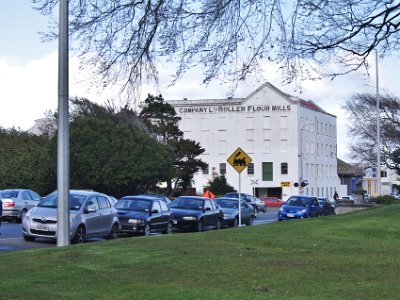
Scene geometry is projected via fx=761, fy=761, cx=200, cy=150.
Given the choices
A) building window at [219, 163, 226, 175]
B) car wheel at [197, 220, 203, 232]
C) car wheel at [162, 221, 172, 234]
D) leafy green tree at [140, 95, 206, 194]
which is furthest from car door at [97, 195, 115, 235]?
building window at [219, 163, 226, 175]

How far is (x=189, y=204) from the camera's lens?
31.0 metres

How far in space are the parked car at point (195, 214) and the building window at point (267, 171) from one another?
6056 centimetres

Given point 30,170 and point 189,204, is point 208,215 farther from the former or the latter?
point 30,170

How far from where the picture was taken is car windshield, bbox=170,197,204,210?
1206 inches

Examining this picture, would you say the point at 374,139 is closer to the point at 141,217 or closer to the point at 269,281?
the point at 141,217

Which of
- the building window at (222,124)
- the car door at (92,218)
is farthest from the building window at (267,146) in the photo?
the car door at (92,218)

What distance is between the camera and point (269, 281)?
380 inches

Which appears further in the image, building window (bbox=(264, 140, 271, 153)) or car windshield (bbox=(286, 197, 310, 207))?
building window (bbox=(264, 140, 271, 153))

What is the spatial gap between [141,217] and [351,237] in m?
10.7

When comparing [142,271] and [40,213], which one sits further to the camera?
[40,213]

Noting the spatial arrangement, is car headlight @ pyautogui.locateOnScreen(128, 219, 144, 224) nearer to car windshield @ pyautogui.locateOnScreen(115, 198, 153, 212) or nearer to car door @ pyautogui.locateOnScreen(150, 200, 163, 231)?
car door @ pyautogui.locateOnScreen(150, 200, 163, 231)

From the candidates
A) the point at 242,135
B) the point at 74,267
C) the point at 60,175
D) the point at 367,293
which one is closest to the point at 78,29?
the point at 60,175

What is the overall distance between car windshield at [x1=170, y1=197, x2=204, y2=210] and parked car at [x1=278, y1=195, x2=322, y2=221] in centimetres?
874

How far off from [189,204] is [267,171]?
205 ft
